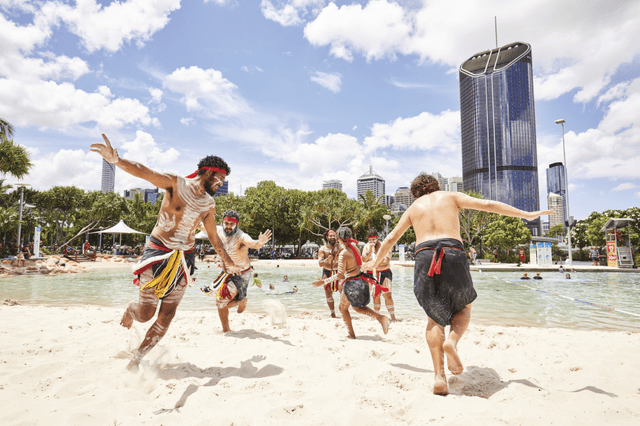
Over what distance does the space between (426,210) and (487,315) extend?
6371 mm

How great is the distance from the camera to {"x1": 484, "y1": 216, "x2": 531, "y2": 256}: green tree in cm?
3675

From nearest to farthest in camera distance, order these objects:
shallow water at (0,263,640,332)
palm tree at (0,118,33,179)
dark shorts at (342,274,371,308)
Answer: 1. dark shorts at (342,274,371,308)
2. shallow water at (0,263,640,332)
3. palm tree at (0,118,33,179)

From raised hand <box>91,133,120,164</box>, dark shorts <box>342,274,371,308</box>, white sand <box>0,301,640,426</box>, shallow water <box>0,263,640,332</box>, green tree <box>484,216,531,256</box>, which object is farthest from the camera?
green tree <box>484,216,531,256</box>

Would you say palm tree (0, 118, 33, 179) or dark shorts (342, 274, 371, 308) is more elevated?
palm tree (0, 118, 33, 179)

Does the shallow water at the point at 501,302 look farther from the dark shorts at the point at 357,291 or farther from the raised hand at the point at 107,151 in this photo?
the raised hand at the point at 107,151

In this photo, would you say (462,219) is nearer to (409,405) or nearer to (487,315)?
(487,315)

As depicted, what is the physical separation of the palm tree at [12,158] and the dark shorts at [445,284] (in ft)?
70.4

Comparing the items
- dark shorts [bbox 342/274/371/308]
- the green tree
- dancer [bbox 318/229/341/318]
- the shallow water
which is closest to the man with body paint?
dark shorts [bbox 342/274/371/308]

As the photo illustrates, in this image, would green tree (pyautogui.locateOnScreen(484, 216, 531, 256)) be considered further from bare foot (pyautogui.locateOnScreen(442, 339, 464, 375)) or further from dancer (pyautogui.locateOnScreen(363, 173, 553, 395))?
bare foot (pyautogui.locateOnScreen(442, 339, 464, 375))

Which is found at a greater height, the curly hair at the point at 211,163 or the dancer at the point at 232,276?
the curly hair at the point at 211,163

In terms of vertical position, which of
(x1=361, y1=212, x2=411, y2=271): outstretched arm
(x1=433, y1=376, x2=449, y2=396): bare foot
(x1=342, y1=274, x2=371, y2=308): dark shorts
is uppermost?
(x1=361, y1=212, x2=411, y2=271): outstretched arm

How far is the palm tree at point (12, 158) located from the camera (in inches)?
652

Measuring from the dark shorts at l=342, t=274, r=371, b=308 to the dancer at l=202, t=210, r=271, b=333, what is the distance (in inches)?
58.5

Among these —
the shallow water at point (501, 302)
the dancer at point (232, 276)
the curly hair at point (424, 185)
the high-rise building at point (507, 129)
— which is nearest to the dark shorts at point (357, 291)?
the dancer at point (232, 276)
